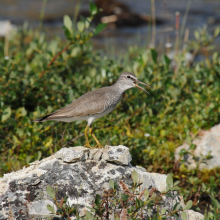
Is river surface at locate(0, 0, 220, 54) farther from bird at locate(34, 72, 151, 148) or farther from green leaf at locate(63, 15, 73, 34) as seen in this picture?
bird at locate(34, 72, 151, 148)

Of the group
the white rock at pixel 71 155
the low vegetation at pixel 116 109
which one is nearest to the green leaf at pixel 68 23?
the low vegetation at pixel 116 109

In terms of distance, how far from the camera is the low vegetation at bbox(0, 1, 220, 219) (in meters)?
6.08

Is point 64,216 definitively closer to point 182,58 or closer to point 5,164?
point 5,164

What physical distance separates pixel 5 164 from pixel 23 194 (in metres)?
2.03

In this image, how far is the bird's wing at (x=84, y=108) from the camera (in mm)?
5727

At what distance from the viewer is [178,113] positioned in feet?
23.4

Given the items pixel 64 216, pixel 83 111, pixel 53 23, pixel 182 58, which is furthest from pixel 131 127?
pixel 53 23

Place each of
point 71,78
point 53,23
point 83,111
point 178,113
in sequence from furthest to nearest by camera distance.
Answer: point 53,23, point 71,78, point 178,113, point 83,111

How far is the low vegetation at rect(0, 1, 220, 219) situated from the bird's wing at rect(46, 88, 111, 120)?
0.42m

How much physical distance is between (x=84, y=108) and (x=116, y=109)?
4.66 ft

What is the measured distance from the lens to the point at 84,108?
19.0ft

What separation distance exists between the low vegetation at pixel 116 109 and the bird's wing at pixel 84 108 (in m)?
0.42

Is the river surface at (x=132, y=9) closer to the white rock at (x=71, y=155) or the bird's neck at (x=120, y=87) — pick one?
the bird's neck at (x=120, y=87)

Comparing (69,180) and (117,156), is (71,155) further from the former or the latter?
(117,156)
